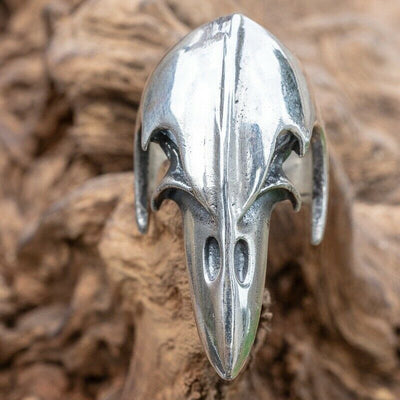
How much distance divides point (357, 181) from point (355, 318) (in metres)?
0.24

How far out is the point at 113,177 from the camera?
600 millimetres

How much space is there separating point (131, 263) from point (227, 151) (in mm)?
193

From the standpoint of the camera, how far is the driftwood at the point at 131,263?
1.62 ft

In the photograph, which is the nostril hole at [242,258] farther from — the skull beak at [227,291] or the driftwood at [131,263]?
the driftwood at [131,263]

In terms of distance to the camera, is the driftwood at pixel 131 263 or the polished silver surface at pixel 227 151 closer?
the polished silver surface at pixel 227 151

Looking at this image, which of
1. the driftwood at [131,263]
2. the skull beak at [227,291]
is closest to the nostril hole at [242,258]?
the skull beak at [227,291]

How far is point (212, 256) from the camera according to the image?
35 cm

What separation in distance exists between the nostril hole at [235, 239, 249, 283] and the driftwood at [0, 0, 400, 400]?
0.11 meters

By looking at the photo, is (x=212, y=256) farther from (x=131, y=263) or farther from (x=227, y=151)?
(x=131, y=263)

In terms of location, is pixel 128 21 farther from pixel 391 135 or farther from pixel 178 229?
pixel 391 135

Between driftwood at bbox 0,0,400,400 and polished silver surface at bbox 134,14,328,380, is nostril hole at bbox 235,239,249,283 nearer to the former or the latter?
polished silver surface at bbox 134,14,328,380

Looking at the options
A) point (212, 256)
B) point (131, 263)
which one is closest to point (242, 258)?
point (212, 256)

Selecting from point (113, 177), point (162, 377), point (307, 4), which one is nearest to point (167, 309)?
point (162, 377)

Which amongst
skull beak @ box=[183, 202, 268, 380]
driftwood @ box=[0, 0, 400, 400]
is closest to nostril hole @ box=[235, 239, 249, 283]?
skull beak @ box=[183, 202, 268, 380]
